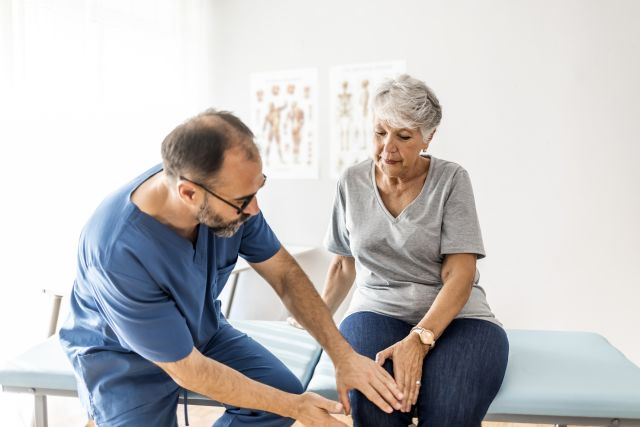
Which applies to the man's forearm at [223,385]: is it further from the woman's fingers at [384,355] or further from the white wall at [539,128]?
the white wall at [539,128]

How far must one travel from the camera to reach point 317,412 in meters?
1.27

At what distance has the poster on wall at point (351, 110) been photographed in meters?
2.91

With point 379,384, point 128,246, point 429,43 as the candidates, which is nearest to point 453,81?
point 429,43

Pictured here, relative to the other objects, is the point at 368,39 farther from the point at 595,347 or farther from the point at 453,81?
the point at 595,347

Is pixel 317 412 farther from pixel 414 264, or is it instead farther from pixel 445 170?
pixel 445 170

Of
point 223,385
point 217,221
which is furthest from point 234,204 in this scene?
point 223,385

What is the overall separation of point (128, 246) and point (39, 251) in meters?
1.16

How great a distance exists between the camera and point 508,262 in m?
2.78

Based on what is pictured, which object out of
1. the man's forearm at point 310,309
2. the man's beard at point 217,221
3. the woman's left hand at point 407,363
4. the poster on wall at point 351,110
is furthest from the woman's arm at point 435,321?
the poster on wall at point 351,110

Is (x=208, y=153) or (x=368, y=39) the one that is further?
(x=368, y=39)

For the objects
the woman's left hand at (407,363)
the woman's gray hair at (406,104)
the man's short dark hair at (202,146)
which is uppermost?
the woman's gray hair at (406,104)

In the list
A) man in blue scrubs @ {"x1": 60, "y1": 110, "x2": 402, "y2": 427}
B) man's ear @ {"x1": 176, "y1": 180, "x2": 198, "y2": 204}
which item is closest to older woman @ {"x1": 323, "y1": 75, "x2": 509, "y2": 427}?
man in blue scrubs @ {"x1": 60, "y1": 110, "x2": 402, "y2": 427}

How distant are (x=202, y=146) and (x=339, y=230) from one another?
69 centimetres

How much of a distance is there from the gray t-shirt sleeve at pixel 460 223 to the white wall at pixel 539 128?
1309 mm
